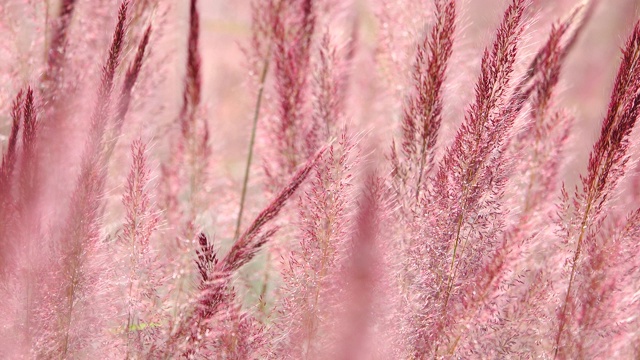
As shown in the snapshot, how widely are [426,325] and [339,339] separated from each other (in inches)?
4.3

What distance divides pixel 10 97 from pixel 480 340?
615 mm

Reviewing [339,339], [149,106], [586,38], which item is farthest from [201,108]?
[586,38]

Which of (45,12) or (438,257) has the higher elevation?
(45,12)

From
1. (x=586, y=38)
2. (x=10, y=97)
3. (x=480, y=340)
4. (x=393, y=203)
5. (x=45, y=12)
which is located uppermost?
(x=586, y=38)

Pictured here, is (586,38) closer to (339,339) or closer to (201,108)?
(201,108)

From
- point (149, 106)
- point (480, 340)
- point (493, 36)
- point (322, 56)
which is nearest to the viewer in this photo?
point (493, 36)

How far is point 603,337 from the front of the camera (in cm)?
72

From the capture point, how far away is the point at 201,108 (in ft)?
3.17

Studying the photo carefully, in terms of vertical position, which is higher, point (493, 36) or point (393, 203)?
point (493, 36)

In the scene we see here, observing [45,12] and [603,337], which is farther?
Result: [45,12]

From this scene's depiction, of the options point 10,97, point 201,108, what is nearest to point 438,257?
point 201,108

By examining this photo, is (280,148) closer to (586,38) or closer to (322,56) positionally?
(322,56)

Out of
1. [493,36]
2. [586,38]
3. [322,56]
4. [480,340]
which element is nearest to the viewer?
[493,36]

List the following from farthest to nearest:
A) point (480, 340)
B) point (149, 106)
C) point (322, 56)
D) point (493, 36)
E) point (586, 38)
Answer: point (586, 38) < point (149, 106) < point (322, 56) < point (480, 340) < point (493, 36)
